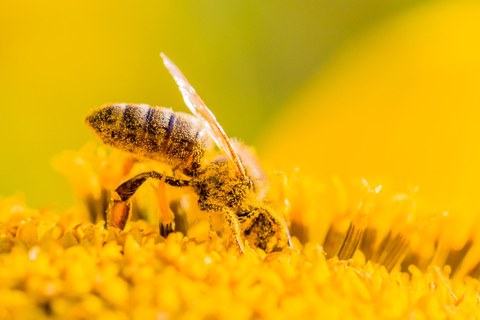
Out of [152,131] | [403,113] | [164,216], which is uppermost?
[403,113]

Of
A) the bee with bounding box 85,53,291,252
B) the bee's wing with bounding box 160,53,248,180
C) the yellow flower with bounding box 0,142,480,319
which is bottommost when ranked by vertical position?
the yellow flower with bounding box 0,142,480,319

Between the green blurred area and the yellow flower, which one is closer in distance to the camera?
the yellow flower

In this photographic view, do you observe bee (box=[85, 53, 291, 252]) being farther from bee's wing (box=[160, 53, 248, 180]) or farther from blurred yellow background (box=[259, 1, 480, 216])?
blurred yellow background (box=[259, 1, 480, 216])

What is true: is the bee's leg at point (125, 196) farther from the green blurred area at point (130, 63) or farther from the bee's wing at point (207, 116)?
the green blurred area at point (130, 63)

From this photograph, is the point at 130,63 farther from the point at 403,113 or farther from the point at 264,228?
the point at 264,228

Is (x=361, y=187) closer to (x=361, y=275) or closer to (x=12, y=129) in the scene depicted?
(x=361, y=275)

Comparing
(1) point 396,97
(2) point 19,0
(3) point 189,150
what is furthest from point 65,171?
(1) point 396,97

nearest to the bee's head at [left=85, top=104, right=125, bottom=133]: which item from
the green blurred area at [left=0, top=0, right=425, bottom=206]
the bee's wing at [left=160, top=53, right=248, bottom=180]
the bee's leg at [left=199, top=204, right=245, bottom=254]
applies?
the bee's wing at [left=160, top=53, right=248, bottom=180]

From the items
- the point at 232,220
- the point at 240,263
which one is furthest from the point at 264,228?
the point at 240,263
